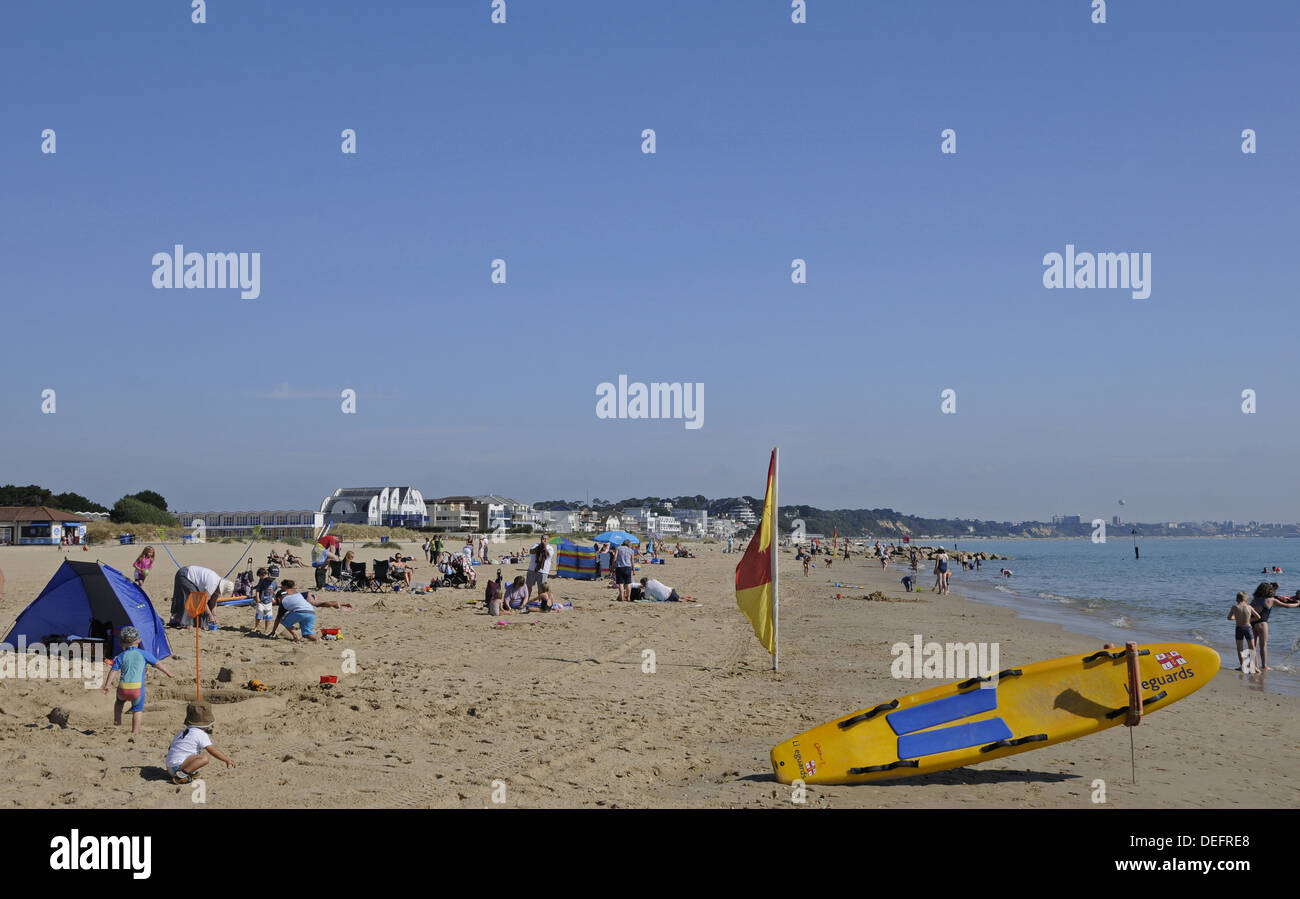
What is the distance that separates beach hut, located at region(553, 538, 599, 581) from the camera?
3105cm

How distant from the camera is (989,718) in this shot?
7.35 m

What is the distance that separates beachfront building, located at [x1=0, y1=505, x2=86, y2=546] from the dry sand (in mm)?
48485

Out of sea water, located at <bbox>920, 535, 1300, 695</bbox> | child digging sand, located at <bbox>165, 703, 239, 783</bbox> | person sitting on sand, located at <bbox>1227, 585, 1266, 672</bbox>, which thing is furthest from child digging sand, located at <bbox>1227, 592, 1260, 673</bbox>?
child digging sand, located at <bbox>165, 703, 239, 783</bbox>

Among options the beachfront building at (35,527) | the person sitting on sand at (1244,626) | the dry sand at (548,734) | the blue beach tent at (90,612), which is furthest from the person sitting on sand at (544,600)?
the beachfront building at (35,527)

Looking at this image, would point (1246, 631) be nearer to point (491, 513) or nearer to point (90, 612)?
point (90, 612)

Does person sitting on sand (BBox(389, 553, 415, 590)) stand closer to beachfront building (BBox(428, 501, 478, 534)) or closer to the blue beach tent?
the blue beach tent

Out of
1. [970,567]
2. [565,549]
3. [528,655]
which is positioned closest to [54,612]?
[528,655]

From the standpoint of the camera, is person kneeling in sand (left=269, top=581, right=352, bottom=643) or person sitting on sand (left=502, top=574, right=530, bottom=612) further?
person sitting on sand (left=502, top=574, right=530, bottom=612)

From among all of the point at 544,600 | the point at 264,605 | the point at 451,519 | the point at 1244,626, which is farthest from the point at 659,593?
the point at 451,519

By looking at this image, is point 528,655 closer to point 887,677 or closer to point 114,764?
point 887,677

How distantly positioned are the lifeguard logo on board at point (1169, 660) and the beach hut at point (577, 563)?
2407 cm

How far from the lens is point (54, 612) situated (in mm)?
11398

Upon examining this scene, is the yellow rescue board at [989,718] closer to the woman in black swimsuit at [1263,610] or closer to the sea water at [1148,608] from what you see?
the sea water at [1148,608]
